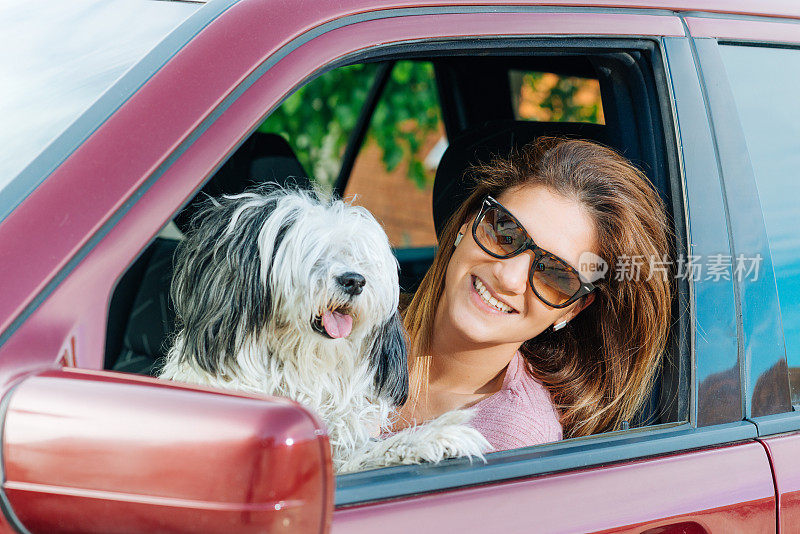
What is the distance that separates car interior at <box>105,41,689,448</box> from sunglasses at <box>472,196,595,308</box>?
0.29 metres

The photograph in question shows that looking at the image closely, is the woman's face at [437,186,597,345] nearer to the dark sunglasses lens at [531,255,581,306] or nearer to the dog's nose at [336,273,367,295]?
the dark sunglasses lens at [531,255,581,306]

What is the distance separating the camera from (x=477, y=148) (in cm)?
277

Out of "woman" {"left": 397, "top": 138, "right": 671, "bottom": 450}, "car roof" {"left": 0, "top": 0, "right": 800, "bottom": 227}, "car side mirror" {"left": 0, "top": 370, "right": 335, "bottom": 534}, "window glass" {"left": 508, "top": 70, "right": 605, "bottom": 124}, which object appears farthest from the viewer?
"window glass" {"left": 508, "top": 70, "right": 605, "bottom": 124}

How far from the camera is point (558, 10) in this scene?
161 centimetres

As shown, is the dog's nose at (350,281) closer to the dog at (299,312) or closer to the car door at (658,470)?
the dog at (299,312)

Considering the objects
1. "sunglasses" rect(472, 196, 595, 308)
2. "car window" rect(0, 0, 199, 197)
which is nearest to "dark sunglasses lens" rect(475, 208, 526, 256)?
"sunglasses" rect(472, 196, 595, 308)

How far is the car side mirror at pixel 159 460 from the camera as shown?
94 centimetres

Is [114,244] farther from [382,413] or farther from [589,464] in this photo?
[382,413]

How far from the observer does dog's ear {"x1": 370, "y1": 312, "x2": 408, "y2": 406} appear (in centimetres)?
207

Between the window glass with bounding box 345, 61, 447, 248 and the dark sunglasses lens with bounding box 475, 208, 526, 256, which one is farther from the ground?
the window glass with bounding box 345, 61, 447, 248

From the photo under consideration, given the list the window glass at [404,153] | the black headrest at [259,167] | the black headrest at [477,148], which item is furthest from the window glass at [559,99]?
the black headrest at [259,167]

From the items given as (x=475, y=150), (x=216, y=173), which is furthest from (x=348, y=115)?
(x=216, y=173)

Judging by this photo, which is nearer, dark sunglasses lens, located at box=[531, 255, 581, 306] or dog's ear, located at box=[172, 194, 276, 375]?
dog's ear, located at box=[172, 194, 276, 375]

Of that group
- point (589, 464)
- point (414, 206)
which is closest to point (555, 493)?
point (589, 464)
